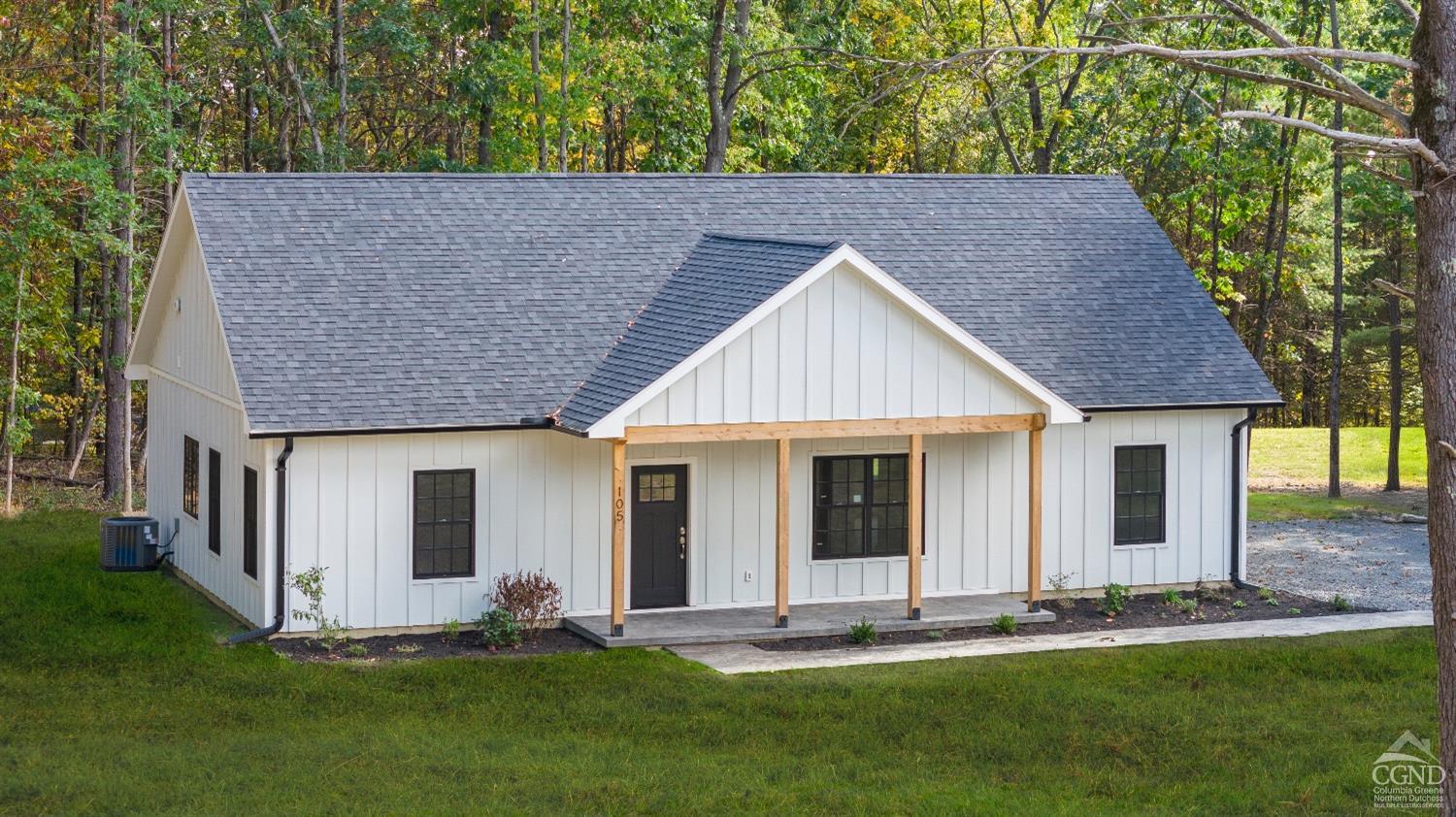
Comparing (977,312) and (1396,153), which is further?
(977,312)

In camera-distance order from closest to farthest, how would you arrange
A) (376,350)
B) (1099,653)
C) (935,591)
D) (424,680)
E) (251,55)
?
(424,680) → (1099,653) → (376,350) → (935,591) → (251,55)

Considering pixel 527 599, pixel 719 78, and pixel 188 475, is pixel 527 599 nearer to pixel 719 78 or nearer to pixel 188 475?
pixel 188 475

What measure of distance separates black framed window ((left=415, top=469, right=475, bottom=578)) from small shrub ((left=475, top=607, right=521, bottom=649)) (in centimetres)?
72

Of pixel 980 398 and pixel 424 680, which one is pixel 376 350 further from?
pixel 980 398

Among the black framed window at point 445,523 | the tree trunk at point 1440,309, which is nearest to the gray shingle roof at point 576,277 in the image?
the black framed window at point 445,523

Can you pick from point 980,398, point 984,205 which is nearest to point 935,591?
point 980,398

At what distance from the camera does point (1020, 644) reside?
18.7 metres

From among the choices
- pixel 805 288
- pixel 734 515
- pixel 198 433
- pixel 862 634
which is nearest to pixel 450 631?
pixel 734 515

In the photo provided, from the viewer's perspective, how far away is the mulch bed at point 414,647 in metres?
17.5

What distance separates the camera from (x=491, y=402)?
62.2 ft

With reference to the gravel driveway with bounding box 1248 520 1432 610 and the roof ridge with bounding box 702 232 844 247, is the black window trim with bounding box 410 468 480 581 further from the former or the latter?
the gravel driveway with bounding box 1248 520 1432 610

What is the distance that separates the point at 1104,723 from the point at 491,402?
8.00m

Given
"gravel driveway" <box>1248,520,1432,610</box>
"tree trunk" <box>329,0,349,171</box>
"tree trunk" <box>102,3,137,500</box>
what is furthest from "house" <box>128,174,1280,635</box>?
"tree trunk" <box>329,0,349,171</box>

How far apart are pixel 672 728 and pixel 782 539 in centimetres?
458
